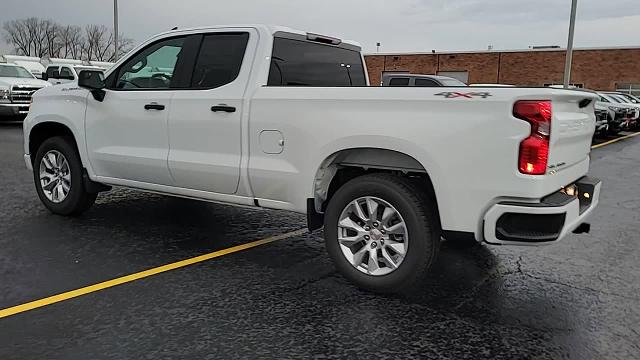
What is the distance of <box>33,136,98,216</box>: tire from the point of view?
6.03 meters

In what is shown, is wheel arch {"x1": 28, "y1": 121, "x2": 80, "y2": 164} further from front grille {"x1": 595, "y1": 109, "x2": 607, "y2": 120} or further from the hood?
front grille {"x1": 595, "y1": 109, "x2": 607, "y2": 120}

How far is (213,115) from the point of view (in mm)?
4867

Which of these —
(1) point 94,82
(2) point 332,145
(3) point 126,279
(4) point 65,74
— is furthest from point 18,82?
(2) point 332,145

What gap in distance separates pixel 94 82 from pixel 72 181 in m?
1.13

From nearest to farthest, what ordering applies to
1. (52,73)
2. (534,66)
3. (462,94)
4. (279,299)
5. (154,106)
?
(462,94), (279,299), (154,106), (52,73), (534,66)

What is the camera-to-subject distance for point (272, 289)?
4.23m

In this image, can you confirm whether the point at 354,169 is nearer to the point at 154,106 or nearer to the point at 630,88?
the point at 154,106

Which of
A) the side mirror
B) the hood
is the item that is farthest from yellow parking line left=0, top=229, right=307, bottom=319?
the hood

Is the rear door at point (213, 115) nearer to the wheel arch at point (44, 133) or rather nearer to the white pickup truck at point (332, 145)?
the white pickup truck at point (332, 145)

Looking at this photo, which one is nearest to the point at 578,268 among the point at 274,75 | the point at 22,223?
the point at 274,75

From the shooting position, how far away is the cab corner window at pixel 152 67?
5.40m

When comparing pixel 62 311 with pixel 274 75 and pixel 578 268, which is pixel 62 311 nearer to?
pixel 274 75

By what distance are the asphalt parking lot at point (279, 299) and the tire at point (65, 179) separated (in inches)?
6.4

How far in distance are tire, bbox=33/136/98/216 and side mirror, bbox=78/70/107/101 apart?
0.77 m
